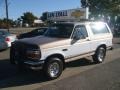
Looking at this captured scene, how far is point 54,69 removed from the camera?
28.2 feet

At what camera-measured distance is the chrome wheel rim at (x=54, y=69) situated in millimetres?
8497

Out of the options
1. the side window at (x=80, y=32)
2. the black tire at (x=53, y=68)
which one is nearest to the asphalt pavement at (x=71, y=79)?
the black tire at (x=53, y=68)

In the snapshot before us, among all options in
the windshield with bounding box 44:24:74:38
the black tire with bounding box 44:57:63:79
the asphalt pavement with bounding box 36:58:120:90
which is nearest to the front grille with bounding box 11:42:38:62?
the black tire with bounding box 44:57:63:79

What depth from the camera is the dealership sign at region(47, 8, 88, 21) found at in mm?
29908

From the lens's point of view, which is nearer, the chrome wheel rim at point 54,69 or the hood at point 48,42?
the hood at point 48,42

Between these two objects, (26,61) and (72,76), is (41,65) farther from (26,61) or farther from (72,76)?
(72,76)

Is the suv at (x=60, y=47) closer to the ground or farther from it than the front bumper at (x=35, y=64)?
farther from it

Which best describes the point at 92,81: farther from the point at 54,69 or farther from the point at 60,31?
the point at 60,31

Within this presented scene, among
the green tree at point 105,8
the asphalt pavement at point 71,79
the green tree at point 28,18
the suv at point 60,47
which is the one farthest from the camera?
the green tree at point 28,18

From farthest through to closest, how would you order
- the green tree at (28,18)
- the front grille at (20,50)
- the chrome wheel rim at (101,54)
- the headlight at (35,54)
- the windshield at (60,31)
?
the green tree at (28,18)
the chrome wheel rim at (101,54)
the windshield at (60,31)
the front grille at (20,50)
the headlight at (35,54)

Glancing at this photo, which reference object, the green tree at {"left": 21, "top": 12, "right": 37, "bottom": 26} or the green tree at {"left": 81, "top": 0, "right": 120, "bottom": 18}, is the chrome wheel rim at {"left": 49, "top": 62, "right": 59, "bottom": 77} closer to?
the green tree at {"left": 81, "top": 0, "right": 120, "bottom": 18}

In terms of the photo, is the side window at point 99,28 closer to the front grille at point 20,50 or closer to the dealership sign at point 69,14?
the front grille at point 20,50

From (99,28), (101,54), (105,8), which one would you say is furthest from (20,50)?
(105,8)

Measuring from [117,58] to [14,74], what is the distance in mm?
5611
